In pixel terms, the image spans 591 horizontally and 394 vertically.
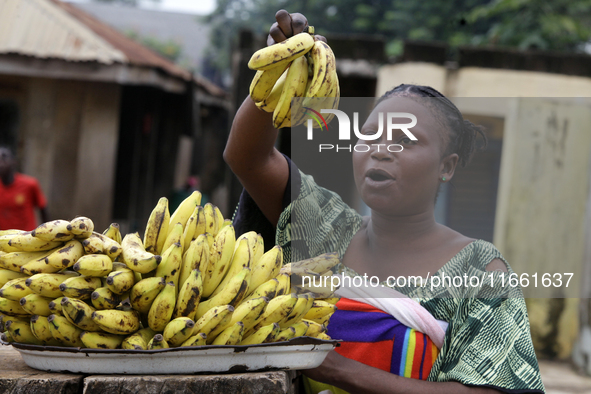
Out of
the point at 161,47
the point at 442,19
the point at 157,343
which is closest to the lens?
the point at 157,343

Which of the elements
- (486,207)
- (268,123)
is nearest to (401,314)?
(486,207)

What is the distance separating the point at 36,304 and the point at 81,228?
0.63 ft

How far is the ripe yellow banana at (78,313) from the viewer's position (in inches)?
48.4

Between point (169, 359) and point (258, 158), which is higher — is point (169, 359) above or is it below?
below

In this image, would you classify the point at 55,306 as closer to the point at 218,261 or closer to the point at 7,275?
the point at 7,275

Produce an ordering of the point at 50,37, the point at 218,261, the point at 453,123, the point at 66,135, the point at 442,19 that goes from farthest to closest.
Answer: the point at 442,19
the point at 66,135
the point at 50,37
the point at 453,123
the point at 218,261

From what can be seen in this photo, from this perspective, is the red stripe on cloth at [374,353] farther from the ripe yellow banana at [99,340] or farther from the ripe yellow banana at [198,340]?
the ripe yellow banana at [99,340]

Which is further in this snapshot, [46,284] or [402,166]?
[402,166]

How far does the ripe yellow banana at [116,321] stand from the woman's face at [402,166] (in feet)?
2.32

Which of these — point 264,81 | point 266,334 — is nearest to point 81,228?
point 266,334

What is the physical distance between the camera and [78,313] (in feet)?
4.06

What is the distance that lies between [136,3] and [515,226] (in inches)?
1413

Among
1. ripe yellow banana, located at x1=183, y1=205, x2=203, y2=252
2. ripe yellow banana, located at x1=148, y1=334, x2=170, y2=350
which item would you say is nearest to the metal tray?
ripe yellow banana, located at x1=148, y1=334, x2=170, y2=350

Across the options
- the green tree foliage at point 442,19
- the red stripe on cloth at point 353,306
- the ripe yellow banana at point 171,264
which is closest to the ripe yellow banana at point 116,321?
the ripe yellow banana at point 171,264
